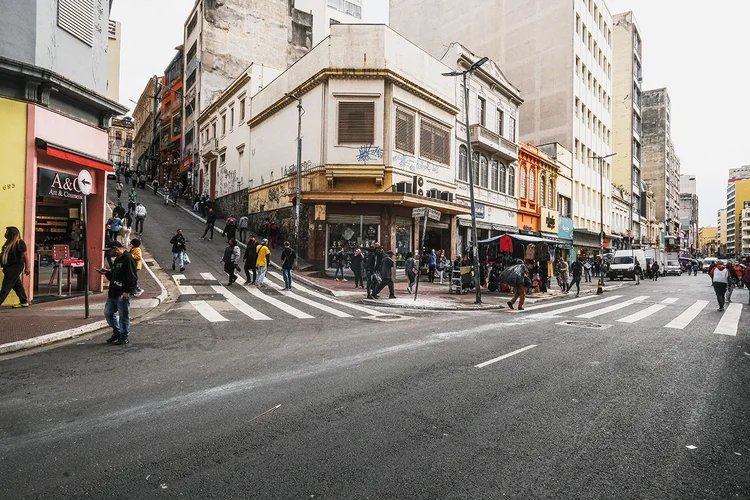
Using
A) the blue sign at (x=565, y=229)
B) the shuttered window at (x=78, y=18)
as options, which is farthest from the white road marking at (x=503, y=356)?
the blue sign at (x=565, y=229)

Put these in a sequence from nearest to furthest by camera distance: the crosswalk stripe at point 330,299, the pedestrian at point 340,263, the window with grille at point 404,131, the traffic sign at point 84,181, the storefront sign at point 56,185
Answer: the traffic sign at point 84,181
the storefront sign at point 56,185
the crosswalk stripe at point 330,299
the pedestrian at point 340,263
the window with grille at point 404,131

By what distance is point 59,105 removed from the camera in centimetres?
1249

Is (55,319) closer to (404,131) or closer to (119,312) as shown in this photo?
(119,312)

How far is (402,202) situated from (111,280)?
52.1ft

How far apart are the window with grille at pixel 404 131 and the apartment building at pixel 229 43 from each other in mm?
20637

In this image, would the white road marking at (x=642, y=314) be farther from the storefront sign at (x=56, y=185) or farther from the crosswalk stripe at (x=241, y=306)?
the storefront sign at (x=56, y=185)

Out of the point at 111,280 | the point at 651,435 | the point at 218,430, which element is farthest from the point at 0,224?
the point at 651,435

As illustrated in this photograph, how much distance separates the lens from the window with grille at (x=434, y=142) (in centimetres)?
2503

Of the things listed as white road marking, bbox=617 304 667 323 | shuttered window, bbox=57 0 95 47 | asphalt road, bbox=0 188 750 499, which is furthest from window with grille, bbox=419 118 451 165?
asphalt road, bbox=0 188 750 499

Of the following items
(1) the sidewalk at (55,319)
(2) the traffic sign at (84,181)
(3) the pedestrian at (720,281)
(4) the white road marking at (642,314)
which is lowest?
(4) the white road marking at (642,314)

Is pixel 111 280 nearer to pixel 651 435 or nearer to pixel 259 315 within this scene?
pixel 259 315

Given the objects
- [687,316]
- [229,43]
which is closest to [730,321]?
[687,316]

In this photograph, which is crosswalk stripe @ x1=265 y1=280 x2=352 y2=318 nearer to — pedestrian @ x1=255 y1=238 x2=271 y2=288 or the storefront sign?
pedestrian @ x1=255 y1=238 x2=271 y2=288

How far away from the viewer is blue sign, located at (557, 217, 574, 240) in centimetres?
4109
